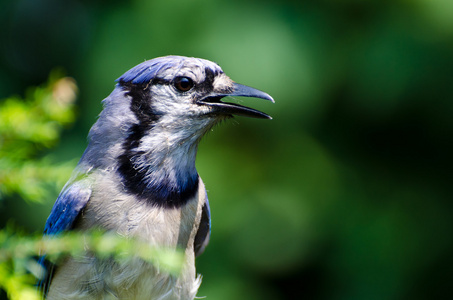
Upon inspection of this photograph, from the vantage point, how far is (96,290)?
1.77 metres

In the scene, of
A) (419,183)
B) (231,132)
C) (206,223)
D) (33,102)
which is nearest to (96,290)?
(206,223)

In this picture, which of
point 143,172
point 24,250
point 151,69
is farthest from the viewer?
point 151,69

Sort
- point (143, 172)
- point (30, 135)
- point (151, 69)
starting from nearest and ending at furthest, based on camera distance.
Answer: point (30, 135)
point (143, 172)
point (151, 69)

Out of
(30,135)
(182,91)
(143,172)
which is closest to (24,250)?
(30,135)

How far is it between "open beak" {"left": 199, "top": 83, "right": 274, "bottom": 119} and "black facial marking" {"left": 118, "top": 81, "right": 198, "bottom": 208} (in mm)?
208

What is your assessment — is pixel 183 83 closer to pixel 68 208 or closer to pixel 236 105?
pixel 236 105

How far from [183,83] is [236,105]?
0.68ft

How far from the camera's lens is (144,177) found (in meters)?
1.80

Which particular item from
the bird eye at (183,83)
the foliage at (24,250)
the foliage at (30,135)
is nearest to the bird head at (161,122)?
the bird eye at (183,83)

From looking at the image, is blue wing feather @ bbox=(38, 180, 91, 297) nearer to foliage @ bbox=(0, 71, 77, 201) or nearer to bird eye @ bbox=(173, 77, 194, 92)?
bird eye @ bbox=(173, 77, 194, 92)

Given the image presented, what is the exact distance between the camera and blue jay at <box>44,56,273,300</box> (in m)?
Result: 1.77

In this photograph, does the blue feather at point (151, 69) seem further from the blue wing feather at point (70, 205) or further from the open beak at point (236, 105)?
the blue wing feather at point (70, 205)

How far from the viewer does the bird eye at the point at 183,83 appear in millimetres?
1896

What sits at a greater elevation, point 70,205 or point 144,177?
point 144,177
